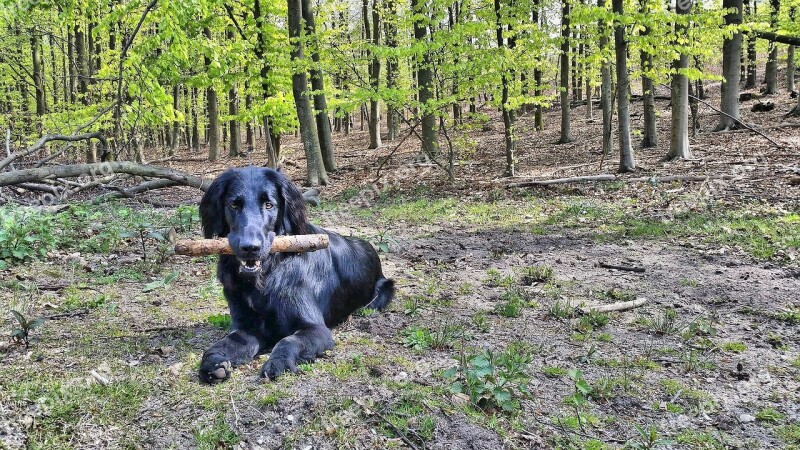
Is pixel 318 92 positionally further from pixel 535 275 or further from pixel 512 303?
pixel 512 303

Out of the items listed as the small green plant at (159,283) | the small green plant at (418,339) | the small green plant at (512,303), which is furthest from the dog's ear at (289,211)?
the small green plant at (159,283)

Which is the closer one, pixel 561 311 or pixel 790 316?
pixel 790 316

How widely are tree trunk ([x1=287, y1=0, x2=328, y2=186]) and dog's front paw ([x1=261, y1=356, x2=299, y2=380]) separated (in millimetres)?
9965

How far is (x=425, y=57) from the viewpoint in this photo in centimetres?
1284

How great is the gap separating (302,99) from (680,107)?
29.6 ft

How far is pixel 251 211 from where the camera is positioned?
3.63 m

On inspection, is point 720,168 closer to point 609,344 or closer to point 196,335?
point 609,344

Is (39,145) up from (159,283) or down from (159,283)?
up

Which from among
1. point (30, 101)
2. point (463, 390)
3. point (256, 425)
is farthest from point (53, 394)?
point (30, 101)

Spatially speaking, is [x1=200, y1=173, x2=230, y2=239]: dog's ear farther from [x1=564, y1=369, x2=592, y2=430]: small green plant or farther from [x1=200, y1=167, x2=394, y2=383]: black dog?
[x1=564, y1=369, x2=592, y2=430]: small green plant

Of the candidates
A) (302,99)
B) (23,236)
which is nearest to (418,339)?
(23,236)

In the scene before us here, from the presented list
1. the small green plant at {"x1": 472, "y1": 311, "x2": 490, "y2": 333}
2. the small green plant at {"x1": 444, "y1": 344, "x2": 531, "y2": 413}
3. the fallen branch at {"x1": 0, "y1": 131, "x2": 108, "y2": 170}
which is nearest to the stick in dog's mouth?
the small green plant at {"x1": 444, "y1": 344, "x2": 531, "y2": 413}

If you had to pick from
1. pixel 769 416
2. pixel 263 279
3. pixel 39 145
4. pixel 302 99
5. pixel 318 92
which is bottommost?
pixel 769 416

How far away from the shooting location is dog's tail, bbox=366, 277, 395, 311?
16.6ft
